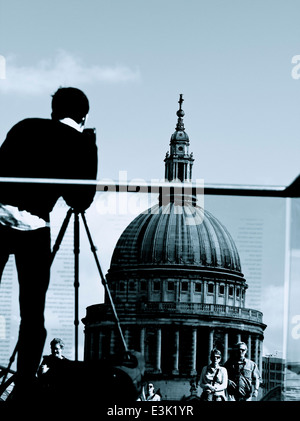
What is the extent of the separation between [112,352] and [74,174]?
28.9 inches

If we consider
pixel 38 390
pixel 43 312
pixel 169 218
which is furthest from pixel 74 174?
pixel 169 218

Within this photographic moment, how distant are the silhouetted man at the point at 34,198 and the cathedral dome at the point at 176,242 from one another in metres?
0.35

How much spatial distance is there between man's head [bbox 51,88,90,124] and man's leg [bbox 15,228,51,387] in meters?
0.46

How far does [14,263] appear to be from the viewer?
4426 mm

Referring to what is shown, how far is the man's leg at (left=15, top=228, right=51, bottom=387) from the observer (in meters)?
4.37

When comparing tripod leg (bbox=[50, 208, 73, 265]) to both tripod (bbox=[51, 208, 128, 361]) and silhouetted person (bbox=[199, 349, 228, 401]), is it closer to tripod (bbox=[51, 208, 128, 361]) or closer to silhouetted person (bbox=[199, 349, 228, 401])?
tripod (bbox=[51, 208, 128, 361])

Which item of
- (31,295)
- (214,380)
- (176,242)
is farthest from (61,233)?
(176,242)

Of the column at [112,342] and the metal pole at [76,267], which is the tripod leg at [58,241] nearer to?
the metal pole at [76,267]

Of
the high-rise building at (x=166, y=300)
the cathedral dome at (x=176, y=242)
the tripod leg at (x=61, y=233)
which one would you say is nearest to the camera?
the tripod leg at (x=61, y=233)

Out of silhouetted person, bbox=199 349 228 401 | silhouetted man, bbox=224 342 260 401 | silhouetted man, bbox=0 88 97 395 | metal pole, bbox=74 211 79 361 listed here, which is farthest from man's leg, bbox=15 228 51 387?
silhouetted man, bbox=224 342 260 401

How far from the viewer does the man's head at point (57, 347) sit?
14.6ft

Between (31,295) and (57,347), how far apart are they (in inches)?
9.2

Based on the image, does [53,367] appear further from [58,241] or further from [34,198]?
[34,198]

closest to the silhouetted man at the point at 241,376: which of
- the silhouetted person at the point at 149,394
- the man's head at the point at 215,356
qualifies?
the man's head at the point at 215,356
